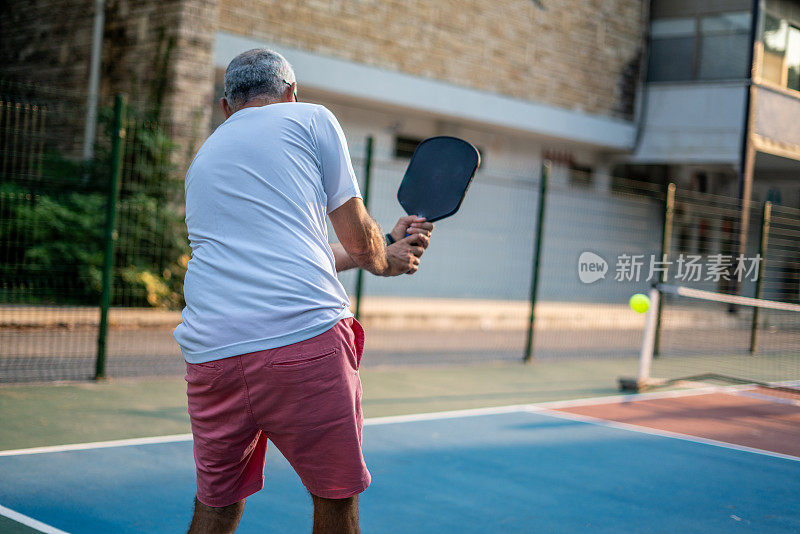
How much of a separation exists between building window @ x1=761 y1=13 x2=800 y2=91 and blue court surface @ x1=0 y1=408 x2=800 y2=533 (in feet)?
57.1

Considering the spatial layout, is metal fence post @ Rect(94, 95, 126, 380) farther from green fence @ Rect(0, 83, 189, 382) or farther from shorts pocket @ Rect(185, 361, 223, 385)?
shorts pocket @ Rect(185, 361, 223, 385)

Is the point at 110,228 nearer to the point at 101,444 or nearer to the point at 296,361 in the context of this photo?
the point at 101,444

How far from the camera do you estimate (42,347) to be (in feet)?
30.1

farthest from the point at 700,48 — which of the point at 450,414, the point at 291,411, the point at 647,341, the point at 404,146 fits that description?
the point at 291,411

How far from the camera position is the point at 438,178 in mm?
3320

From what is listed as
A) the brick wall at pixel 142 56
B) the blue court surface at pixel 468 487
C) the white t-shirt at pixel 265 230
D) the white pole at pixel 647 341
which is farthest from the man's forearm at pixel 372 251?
the brick wall at pixel 142 56

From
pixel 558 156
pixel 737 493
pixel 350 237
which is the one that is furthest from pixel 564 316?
pixel 350 237

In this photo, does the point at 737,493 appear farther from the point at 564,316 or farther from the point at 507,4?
the point at 507,4

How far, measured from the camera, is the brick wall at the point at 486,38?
50.8 feet

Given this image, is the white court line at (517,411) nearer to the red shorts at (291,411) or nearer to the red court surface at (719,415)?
the red court surface at (719,415)

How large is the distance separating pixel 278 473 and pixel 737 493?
2.80m

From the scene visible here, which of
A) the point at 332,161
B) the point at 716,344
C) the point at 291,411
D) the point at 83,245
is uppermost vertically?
the point at 332,161

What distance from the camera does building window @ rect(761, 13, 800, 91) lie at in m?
21.4

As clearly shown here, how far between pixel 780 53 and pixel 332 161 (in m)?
22.0
